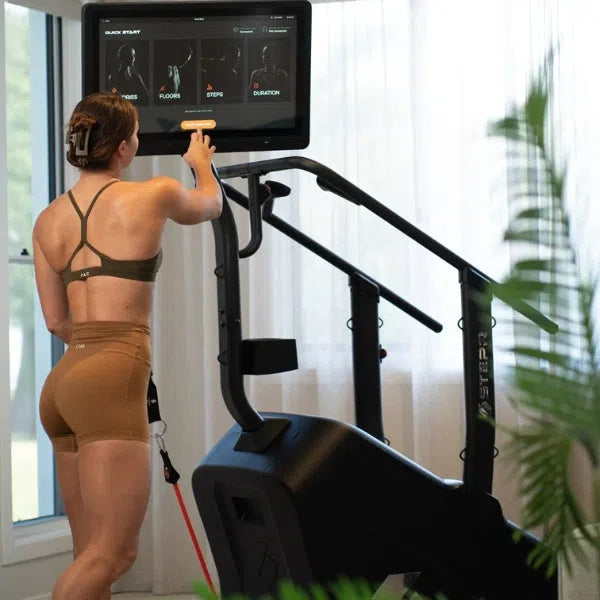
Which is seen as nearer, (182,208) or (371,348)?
(182,208)

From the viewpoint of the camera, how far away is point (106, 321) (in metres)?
2.29

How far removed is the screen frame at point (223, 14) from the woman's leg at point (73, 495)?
30.3 inches

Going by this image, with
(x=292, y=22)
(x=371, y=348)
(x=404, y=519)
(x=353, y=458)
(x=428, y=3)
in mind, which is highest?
(x=428, y=3)

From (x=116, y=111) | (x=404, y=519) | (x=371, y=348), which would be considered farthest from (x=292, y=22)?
(x=404, y=519)

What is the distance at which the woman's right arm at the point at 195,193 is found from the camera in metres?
2.31

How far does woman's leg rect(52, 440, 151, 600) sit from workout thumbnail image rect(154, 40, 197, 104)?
2.88 ft

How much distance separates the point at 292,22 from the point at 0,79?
1492 mm

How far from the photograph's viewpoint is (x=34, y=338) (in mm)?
3918

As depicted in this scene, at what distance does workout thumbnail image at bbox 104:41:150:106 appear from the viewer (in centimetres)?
260

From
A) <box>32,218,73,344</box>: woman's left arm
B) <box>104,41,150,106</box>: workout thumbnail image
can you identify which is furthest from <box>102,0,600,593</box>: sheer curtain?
<box>32,218,73,344</box>: woman's left arm

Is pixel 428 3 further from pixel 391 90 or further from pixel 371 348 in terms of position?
pixel 371 348

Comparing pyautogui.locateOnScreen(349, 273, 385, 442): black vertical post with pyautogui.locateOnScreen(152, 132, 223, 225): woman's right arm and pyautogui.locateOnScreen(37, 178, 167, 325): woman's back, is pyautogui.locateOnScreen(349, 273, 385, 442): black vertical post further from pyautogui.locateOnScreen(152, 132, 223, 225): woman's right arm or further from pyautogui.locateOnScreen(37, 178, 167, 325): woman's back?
pyautogui.locateOnScreen(37, 178, 167, 325): woman's back

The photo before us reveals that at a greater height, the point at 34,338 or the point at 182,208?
the point at 182,208

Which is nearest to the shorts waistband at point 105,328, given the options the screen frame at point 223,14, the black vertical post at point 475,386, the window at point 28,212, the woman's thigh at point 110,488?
the woman's thigh at point 110,488
